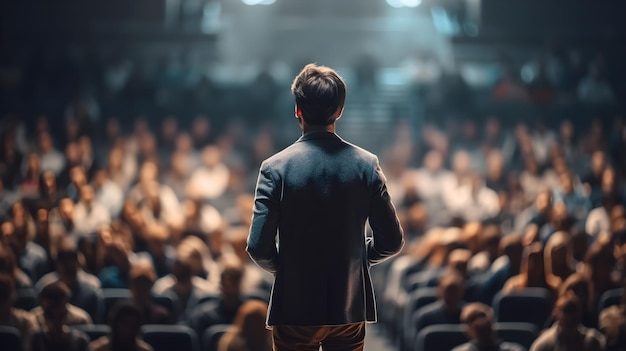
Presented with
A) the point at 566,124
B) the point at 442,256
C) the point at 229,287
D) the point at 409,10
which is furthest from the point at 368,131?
the point at 229,287

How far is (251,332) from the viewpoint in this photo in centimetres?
588

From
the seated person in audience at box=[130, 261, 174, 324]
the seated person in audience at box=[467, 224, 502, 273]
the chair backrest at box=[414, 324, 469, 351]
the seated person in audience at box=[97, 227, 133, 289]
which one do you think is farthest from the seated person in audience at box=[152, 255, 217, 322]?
the seated person in audience at box=[467, 224, 502, 273]

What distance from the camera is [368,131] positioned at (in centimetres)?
1809

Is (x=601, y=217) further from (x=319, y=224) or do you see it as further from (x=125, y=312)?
(x=319, y=224)

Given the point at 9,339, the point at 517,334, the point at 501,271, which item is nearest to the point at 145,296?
the point at 9,339

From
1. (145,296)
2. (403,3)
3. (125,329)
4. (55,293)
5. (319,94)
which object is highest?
(403,3)

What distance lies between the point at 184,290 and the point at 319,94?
413 cm

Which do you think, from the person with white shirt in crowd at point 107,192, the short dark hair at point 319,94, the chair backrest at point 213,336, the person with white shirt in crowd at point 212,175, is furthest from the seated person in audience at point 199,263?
the person with white shirt in crowd at point 212,175

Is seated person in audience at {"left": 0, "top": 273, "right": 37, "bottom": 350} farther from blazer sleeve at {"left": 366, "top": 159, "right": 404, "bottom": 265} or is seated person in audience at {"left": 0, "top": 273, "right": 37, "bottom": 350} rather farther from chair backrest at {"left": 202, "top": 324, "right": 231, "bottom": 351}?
blazer sleeve at {"left": 366, "top": 159, "right": 404, "bottom": 265}

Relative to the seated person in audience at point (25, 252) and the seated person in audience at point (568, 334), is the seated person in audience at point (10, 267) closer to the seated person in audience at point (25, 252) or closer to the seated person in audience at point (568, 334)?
the seated person in audience at point (25, 252)

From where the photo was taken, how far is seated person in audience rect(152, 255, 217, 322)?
292 inches

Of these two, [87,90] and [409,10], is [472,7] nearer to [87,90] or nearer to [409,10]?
[409,10]

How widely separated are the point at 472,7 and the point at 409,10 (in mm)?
2967

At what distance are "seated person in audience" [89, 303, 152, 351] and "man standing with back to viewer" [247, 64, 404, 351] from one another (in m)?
2.11
